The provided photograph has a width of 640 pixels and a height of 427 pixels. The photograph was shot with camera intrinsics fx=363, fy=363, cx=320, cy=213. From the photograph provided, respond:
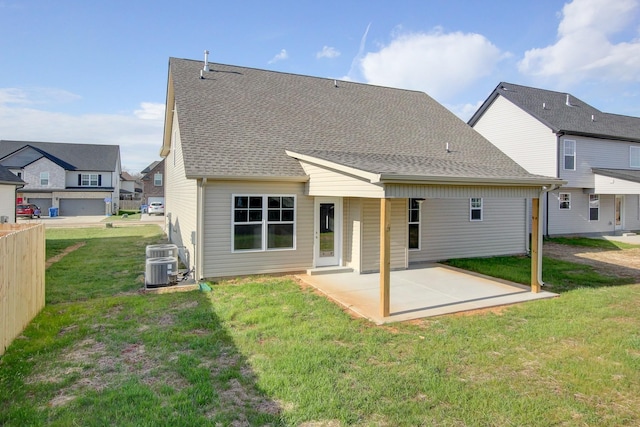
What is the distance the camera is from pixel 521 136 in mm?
20172

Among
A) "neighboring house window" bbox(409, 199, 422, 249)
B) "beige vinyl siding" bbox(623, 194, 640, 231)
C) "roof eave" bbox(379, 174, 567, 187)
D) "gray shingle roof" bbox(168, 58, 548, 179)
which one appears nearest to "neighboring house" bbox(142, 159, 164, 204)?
"gray shingle roof" bbox(168, 58, 548, 179)

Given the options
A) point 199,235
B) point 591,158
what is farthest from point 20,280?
point 591,158

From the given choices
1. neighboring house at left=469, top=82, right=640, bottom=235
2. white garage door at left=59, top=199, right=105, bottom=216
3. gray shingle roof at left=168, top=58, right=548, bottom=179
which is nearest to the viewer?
gray shingle roof at left=168, top=58, right=548, bottom=179

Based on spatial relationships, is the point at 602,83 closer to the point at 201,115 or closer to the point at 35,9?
the point at 201,115

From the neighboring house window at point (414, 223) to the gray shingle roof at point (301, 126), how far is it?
5.08 feet

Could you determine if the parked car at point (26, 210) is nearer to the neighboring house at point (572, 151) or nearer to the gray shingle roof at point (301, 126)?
the gray shingle roof at point (301, 126)

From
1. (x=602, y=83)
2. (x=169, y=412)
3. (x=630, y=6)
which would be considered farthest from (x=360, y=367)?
(x=602, y=83)

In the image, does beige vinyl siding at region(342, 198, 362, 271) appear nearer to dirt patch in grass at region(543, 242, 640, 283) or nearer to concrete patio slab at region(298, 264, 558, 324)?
concrete patio slab at region(298, 264, 558, 324)

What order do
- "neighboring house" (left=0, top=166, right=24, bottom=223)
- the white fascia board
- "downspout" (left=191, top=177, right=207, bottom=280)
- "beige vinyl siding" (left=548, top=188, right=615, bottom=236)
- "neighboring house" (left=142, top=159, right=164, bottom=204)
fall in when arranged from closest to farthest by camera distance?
the white fascia board, "downspout" (left=191, top=177, right=207, bottom=280), "neighboring house" (left=0, top=166, right=24, bottom=223), "beige vinyl siding" (left=548, top=188, right=615, bottom=236), "neighboring house" (left=142, top=159, right=164, bottom=204)

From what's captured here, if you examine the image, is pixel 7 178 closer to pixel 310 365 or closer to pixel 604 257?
pixel 310 365

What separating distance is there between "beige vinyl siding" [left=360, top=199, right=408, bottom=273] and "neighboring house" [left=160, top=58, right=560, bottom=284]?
35mm

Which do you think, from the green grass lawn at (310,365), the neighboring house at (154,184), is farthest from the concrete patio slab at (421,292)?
the neighboring house at (154,184)

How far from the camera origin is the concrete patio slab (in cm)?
720

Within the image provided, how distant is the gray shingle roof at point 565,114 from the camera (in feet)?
62.5
